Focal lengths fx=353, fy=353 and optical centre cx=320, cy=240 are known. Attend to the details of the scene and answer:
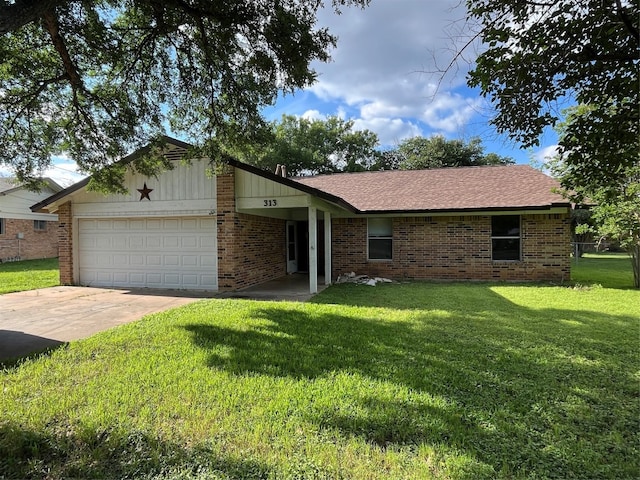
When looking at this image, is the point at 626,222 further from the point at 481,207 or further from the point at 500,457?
the point at 500,457

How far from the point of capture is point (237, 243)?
1029cm

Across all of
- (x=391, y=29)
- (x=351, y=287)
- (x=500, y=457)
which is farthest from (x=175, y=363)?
(x=351, y=287)

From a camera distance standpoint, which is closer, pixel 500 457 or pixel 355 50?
pixel 500 457

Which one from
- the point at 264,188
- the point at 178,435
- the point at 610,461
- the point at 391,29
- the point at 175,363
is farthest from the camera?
the point at 264,188

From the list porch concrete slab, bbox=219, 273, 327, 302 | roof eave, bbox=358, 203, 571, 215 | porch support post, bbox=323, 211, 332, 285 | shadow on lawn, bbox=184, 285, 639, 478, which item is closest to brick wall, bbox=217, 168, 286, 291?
porch concrete slab, bbox=219, 273, 327, 302

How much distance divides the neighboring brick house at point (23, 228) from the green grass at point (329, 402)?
20.4m

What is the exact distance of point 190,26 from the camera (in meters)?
6.58

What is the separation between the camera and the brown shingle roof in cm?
1167

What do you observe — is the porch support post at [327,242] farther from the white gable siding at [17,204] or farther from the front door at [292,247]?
the white gable siding at [17,204]

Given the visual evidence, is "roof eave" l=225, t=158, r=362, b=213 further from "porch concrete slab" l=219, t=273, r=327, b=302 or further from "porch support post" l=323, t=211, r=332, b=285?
"porch concrete slab" l=219, t=273, r=327, b=302

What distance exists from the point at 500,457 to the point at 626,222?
10826 mm

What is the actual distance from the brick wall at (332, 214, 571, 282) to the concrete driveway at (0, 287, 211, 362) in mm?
5860

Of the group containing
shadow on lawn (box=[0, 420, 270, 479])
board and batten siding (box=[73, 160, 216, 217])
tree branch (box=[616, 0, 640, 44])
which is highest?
tree branch (box=[616, 0, 640, 44])

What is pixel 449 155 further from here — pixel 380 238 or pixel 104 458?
pixel 104 458
